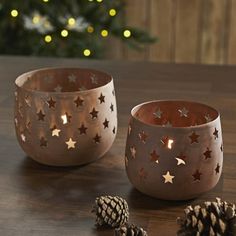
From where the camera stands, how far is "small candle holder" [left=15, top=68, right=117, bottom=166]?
2.37 ft

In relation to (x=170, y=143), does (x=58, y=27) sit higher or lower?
lower

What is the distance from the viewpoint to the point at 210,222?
547 millimetres

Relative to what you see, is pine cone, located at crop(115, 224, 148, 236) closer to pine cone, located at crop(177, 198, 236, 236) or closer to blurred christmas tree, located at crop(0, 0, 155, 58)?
pine cone, located at crop(177, 198, 236, 236)

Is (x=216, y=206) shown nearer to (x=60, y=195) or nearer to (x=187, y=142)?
(x=187, y=142)

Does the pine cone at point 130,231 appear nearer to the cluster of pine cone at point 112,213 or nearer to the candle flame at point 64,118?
the cluster of pine cone at point 112,213

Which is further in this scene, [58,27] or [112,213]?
[58,27]

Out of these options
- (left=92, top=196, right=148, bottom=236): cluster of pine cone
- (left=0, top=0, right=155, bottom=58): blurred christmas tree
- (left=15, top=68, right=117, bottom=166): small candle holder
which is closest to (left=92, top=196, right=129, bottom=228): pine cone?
(left=92, top=196, right=148, bottom=236): cluster of pine cone

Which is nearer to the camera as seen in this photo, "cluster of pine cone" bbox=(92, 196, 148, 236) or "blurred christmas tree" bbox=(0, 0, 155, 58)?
"cluster of pine cone" bbox=(92, 196, 148, 236)

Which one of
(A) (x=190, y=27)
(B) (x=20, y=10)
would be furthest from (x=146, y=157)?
(A) (x=190, y=27)

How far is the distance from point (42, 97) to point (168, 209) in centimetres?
23

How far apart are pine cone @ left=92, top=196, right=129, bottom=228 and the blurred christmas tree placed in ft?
5.81

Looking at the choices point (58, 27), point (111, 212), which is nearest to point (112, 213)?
point (111, 212)

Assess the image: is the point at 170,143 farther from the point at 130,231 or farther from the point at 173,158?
the point at 130,231

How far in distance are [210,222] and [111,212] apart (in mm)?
120
